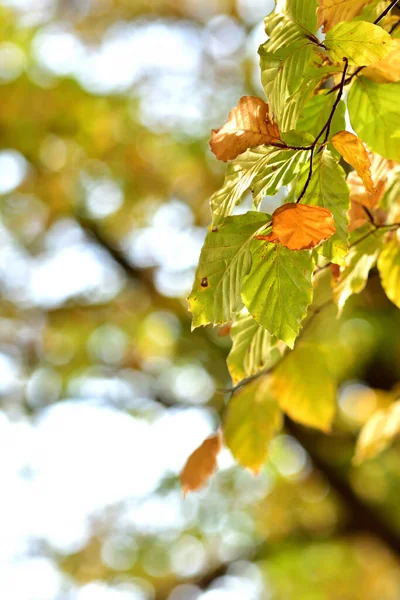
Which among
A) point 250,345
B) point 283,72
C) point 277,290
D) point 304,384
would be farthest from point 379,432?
point 283,72

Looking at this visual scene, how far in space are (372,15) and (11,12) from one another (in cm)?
380

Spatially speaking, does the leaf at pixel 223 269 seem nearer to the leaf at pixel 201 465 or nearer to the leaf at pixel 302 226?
the leaf at pixel 302 226

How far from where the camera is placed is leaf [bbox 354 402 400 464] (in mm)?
1148

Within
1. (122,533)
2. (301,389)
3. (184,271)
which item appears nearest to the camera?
(301,389)

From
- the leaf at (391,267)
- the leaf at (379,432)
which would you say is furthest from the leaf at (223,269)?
the leaf at (379,432)

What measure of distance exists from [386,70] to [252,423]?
55cm

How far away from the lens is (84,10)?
377 cm

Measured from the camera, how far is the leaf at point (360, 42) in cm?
43

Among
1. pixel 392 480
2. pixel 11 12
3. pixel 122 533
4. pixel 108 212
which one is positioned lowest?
pixel 122 533

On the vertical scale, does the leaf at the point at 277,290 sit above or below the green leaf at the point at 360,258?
above

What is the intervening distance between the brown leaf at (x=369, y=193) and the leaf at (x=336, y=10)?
0.46ft

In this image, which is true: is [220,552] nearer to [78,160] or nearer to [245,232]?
[78,160]

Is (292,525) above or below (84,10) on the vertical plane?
below

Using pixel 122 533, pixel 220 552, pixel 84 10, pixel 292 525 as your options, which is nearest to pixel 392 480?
pixel 292 525
